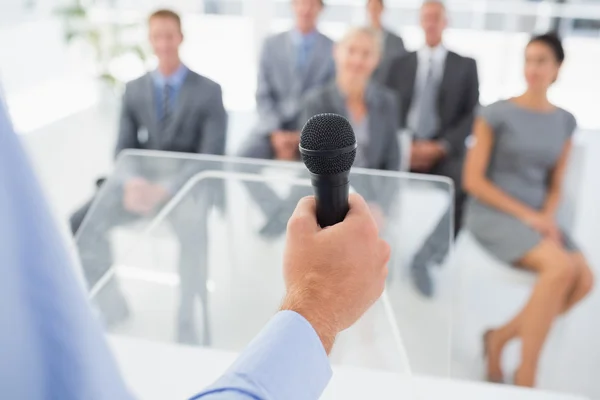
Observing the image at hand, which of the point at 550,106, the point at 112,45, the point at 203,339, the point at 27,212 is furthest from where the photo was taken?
the point at 112,45

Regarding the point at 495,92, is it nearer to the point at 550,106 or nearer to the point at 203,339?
the point at 550,106

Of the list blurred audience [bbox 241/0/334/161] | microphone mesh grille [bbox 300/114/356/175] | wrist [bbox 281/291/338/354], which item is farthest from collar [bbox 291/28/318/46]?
wrist [bbox 281/291/338/354]

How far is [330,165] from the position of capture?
0.63m

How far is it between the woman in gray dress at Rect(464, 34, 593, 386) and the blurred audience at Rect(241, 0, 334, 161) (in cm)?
100

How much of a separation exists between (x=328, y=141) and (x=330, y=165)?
0.08ft

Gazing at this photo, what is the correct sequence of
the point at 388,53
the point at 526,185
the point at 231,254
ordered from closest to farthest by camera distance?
the point at 231,254
the point at 526,185
the point at 388,53

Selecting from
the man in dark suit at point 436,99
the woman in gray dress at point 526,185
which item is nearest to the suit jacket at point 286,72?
the man in dark suit at point 436,99

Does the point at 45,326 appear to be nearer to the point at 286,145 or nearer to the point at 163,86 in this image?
the point at 163,86

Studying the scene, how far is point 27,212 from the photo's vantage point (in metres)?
0.39

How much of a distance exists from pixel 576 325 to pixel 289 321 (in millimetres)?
2182

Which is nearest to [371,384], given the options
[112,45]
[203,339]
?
[203,339]

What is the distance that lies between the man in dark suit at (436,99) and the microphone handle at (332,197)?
2043 millimetres

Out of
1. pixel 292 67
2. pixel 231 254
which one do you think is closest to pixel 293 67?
pixel 292 67

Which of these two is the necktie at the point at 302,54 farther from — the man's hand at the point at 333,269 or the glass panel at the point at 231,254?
the man's hand at the point at 333,269
